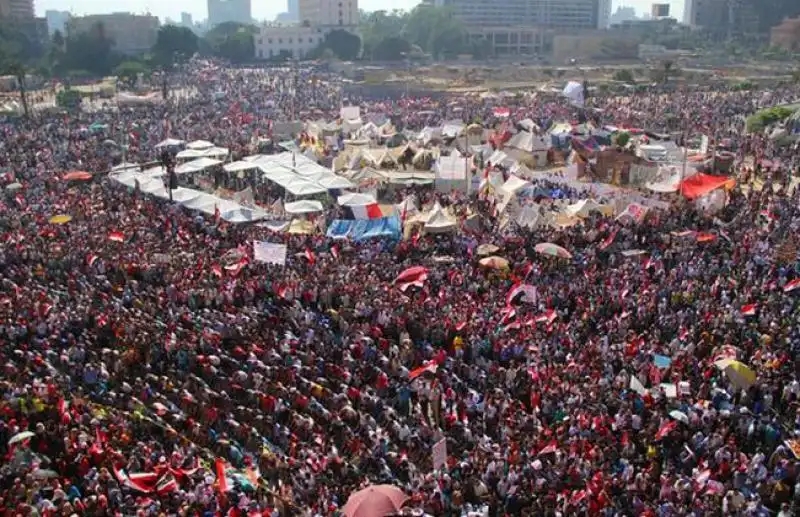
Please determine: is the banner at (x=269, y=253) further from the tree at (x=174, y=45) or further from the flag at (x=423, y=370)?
the tree at (x=174, y=45)

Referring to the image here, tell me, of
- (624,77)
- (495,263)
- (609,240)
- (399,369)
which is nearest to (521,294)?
(495,263)

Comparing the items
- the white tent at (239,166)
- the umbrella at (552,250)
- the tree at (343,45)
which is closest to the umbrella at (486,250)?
the umbrella at (552,250)

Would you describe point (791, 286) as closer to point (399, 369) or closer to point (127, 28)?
point (399, 369)

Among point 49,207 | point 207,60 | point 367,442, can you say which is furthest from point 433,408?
point 207,60

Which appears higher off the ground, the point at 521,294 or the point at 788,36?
the point at 788,36

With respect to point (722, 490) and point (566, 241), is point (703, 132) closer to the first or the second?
point (566, 241)

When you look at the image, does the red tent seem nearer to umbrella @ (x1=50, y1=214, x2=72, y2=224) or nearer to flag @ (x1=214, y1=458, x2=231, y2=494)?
flag @ (x1=214, y1=458, x2=231, y2=494)

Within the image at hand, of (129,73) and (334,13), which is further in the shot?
(334,13)

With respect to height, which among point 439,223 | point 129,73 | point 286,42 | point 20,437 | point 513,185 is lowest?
point 20,437
